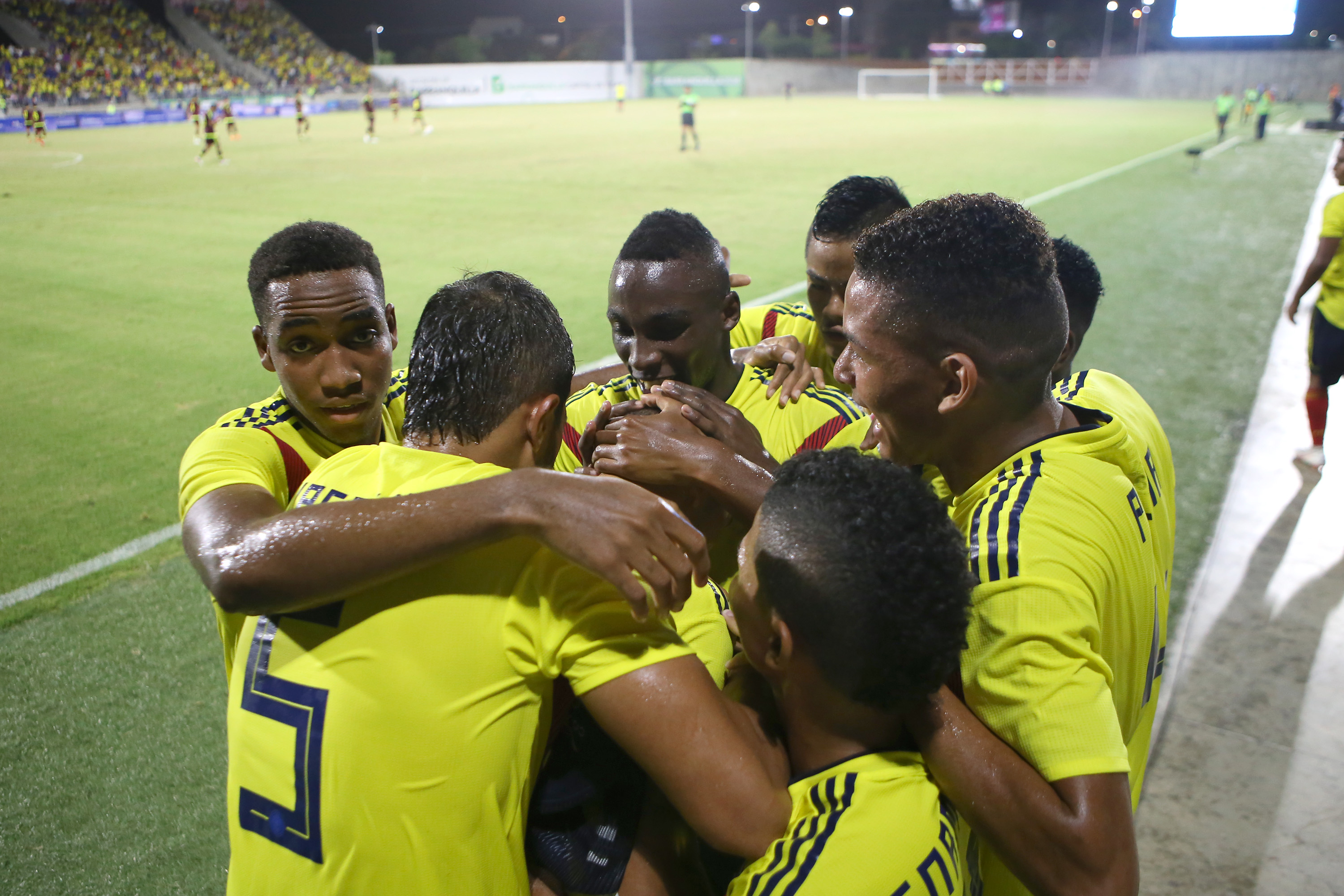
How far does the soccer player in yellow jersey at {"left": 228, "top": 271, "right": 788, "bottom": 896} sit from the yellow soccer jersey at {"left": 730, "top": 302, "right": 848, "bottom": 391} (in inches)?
103

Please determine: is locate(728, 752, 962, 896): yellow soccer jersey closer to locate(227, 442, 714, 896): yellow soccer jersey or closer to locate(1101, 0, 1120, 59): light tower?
locate(227, 442, 714, 896): yellow soccer jersey

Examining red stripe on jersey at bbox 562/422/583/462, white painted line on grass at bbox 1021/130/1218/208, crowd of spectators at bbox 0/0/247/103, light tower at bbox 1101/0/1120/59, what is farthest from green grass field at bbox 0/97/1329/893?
light tower at bbox 1101/0/1120/59

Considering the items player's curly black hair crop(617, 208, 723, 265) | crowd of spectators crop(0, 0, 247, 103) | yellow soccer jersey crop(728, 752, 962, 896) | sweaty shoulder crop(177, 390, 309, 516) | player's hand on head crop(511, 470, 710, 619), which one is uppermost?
crowd of spectators crop(0, 0, 247, 103)

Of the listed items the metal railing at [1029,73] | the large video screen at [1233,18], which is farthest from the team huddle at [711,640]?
the metal railing at [1029,73]

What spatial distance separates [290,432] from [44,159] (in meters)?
23.4

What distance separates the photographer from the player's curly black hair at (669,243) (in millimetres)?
3025

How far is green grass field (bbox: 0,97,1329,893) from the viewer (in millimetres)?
3783

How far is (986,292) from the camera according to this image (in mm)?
1899

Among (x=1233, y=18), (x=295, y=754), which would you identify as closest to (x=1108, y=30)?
(x=1233, y=18)

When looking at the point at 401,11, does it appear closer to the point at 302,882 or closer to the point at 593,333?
the point at 593,333

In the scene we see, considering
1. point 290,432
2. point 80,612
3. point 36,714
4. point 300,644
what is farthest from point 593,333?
point 300,644

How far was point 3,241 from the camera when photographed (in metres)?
13.8

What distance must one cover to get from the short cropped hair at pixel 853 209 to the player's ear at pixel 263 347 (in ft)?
6.48

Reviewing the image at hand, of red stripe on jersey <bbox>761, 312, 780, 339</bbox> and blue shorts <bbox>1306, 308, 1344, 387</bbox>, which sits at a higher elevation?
red stripe on jersey <bbox>761, 312, 780, 339</bbox>
